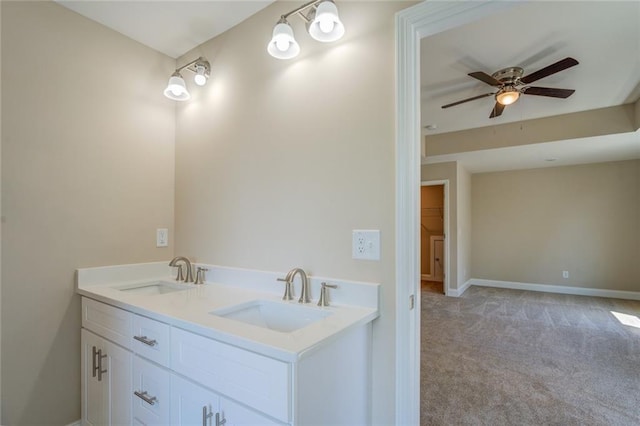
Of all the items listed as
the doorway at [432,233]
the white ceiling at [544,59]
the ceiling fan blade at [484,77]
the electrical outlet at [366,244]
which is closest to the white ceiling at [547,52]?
the white ceiling at [544,59]

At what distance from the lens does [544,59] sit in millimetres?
2604

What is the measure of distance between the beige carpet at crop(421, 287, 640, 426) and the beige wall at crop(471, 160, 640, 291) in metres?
0.90

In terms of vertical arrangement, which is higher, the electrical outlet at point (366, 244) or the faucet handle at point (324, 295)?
the electrical outlet at point (366, 244)

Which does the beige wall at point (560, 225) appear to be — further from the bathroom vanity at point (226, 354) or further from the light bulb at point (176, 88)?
the light bulb at point (176, 88)

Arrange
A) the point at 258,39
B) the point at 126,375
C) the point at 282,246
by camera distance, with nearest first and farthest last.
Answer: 1. the point at 126,375
2. the point at 282,246
3. the point at 258,39

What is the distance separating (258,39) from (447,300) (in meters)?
4.60

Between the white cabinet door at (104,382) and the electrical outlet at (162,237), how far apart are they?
652 mm

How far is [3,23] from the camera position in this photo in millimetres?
1483

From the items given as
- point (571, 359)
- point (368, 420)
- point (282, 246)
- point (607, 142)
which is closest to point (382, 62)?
point (282, 246)

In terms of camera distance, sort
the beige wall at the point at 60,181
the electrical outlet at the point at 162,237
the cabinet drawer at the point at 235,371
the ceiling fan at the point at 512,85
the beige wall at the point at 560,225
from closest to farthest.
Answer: the cabinet drawer at the point at 235,371
the beige wall at the point at 60,181
the electrical outlet at the point at 162,237
the ceiling fan at the point at 512,85
the beige wall at the point at 560,225

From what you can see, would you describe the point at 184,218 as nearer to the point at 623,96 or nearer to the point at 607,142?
the point at 623,96

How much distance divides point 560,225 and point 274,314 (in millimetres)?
6120

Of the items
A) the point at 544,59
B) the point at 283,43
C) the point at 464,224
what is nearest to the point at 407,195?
the point at 283,43

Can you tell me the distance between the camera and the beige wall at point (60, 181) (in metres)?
1.51
